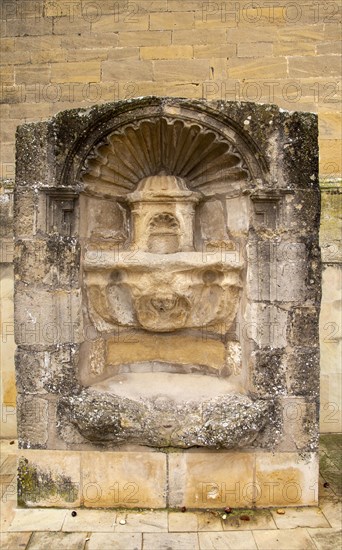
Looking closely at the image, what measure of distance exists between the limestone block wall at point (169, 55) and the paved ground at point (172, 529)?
11.8ft

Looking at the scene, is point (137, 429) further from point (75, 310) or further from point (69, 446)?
point (75, 310)

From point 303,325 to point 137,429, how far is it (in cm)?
145

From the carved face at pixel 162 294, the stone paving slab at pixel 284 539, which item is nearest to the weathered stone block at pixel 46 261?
the carved face at pixel 162 294

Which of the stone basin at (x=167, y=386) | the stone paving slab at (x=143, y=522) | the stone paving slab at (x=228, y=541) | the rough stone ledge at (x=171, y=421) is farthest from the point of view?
the stone basin at (x=167, y=386)

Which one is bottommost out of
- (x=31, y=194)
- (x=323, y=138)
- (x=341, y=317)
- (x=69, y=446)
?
(x=69, y=446)

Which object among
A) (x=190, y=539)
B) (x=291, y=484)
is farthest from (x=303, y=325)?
(x=190, y=539)

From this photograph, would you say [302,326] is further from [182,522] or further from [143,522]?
[143,522]

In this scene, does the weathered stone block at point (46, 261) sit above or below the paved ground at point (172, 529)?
above

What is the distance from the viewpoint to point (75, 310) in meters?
3.38

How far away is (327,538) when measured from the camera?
2969 millimetres

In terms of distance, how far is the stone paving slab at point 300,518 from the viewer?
3.12 meters

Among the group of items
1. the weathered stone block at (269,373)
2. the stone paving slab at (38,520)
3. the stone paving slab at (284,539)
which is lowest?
the stone paving slab at (284,539)

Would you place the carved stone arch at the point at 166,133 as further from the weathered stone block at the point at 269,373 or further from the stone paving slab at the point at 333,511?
the stone paving slab at the point at 333,511

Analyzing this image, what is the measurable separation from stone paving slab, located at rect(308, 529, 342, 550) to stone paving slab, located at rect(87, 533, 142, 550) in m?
1.17
